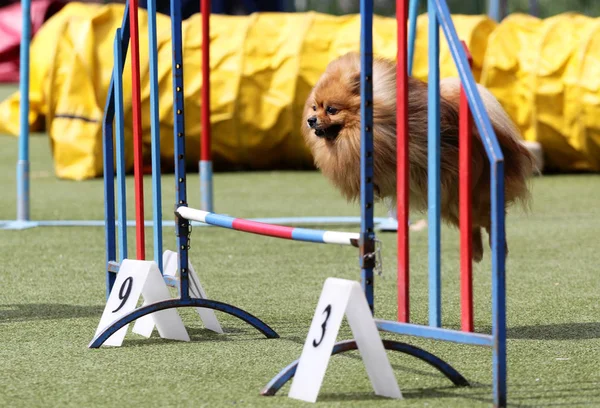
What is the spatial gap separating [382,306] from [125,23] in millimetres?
1487

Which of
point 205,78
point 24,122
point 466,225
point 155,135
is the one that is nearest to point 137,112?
point 155,135

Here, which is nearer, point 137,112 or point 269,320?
point 137,112

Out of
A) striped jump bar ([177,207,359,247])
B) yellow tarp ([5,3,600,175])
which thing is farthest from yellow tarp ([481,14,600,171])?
striped jump bar ([177,207,359,247])

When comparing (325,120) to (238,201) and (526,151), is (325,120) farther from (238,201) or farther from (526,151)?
(238,201)

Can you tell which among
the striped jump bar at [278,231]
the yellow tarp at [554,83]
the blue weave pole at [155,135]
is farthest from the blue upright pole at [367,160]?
the yellow tarp at [554,83]

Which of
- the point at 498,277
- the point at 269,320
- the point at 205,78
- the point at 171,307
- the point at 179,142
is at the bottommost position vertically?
the point at 269,320

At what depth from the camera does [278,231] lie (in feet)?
10.1

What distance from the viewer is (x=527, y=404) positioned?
8.82ft

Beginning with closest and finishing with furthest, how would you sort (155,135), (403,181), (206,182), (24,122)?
(403,181) < (155,135) < (206,182) < (24,122)

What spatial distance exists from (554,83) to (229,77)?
2.82 metres

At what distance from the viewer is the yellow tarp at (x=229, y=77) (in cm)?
904

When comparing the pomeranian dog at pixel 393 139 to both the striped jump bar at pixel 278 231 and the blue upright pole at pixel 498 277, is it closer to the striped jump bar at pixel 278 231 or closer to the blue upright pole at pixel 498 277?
the striped jump bar at pixel 278 231

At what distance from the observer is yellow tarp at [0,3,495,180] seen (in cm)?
904

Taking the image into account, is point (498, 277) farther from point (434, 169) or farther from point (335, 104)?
point (335, 104)
